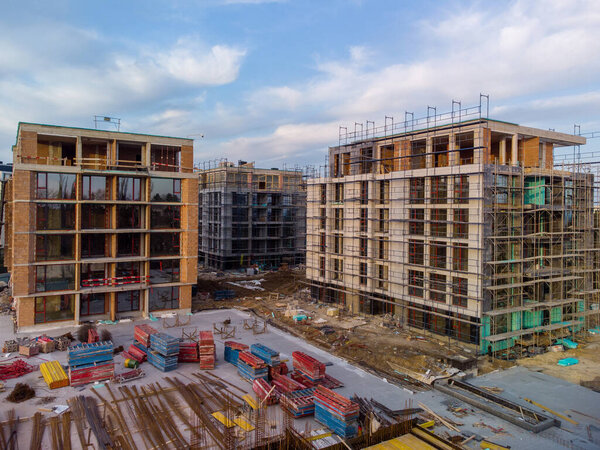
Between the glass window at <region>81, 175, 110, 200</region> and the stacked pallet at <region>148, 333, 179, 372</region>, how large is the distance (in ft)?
39.8

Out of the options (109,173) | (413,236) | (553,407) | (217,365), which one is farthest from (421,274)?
(109,173)

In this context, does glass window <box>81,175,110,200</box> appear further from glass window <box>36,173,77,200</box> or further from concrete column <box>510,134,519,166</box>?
concrete column <box>510,134,519,166</box>

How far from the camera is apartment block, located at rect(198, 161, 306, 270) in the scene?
5231 centimetres

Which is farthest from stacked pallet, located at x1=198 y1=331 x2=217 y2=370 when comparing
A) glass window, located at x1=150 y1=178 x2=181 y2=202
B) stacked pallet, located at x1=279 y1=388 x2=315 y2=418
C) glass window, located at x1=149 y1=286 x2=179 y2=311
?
glass window, located at x1=150 y1=178 x2=181 y2=202

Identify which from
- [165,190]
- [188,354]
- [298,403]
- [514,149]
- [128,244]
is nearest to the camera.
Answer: [298,403]

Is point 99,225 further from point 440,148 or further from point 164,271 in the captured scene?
point 440,148

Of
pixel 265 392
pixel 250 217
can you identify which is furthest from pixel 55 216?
pixel 250 217

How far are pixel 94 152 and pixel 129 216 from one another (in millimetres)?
5653

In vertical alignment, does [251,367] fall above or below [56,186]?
below

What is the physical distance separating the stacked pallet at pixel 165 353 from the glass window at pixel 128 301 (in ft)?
32.9

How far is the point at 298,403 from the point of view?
15.8 meters

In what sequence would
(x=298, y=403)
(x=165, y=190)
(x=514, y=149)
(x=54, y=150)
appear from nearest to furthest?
(x=298, y=403) < (x=514, y=149) < (x=54, y=150) < (x=165, y=190)

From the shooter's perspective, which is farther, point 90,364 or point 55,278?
point 55,278

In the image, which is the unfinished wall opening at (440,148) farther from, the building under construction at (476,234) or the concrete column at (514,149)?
the concrete column at (514,149)
